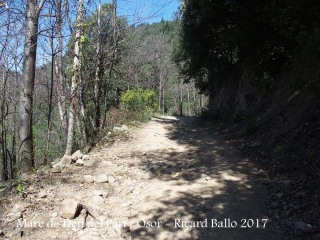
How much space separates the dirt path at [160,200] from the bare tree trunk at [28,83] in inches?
24.3

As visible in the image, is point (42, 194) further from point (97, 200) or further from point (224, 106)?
→ point (224, 106)

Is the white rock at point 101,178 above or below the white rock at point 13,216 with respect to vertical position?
above

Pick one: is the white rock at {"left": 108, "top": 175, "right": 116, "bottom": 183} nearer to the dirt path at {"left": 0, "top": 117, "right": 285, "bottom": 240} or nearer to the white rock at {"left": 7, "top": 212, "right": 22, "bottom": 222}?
the dirt path at {"left": 0, "top": 117, "right": 285, "bottom": 240}

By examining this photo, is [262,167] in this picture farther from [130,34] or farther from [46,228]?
[130,34]

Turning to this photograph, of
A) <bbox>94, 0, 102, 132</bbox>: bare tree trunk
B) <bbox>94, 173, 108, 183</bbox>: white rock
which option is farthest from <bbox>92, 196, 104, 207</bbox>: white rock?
<bbox>94, 0, 102, 132</bbox>: bare tree trunk

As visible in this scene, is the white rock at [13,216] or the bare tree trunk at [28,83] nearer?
the white rock at [13,216]

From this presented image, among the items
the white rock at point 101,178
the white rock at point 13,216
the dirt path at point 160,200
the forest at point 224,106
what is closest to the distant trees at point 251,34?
the forest at point 224,106

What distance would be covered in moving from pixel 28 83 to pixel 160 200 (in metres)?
3.22

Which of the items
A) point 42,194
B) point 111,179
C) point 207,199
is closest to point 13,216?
point 42,194

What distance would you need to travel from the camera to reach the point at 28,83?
5590 millimetres

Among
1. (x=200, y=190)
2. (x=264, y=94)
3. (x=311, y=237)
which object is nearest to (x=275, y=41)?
(x=264, y=94)

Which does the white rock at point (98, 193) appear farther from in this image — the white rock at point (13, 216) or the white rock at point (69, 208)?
the white rock at point (13, 216)

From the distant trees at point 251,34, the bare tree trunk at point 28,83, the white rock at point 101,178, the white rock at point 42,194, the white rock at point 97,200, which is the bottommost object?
the white rock at point 97,200

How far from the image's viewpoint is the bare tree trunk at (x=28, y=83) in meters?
5.54
